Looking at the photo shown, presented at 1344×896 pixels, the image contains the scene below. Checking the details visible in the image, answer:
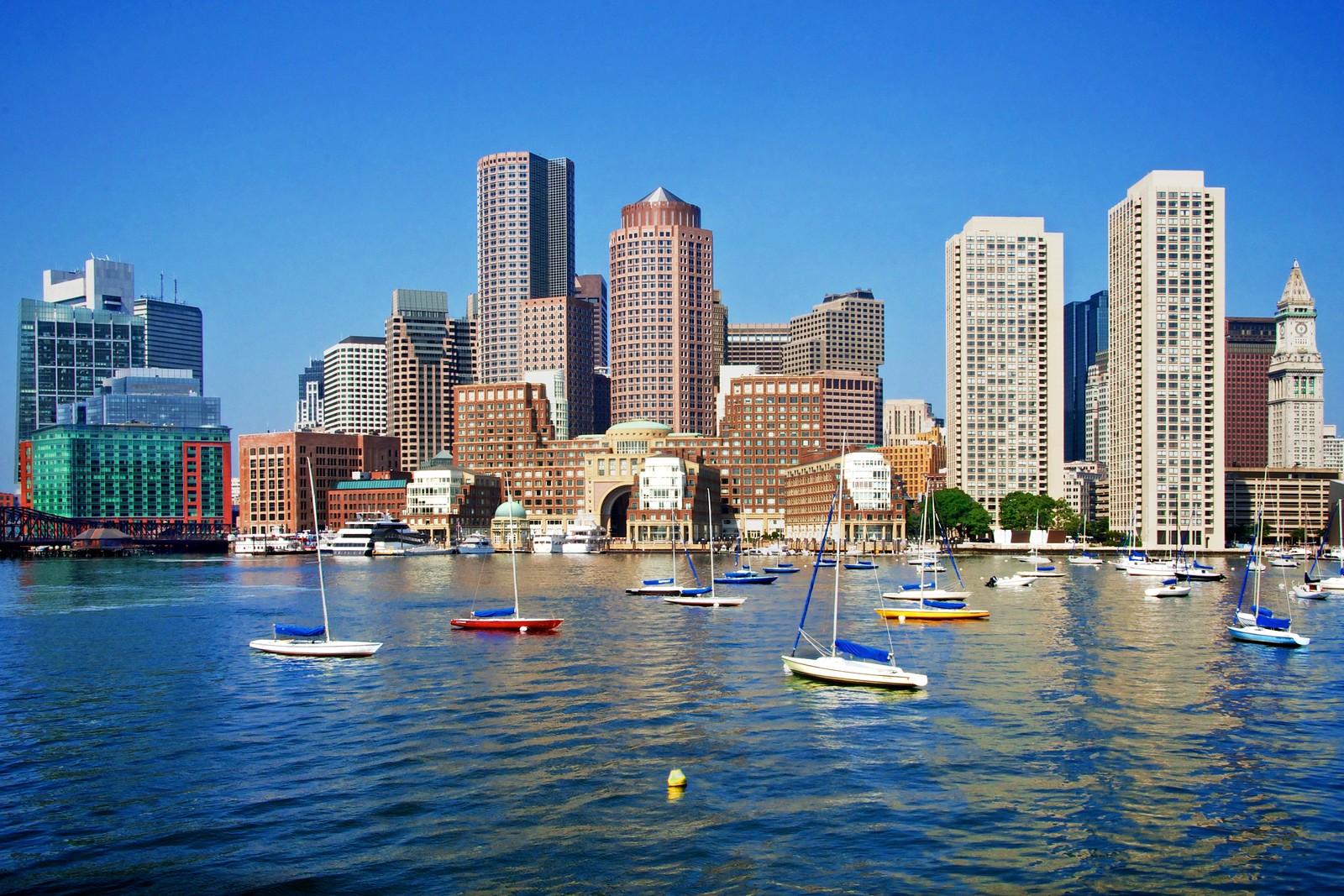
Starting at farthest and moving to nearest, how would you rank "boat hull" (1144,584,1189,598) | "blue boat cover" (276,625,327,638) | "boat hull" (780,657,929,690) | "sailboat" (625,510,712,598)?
"boat hull" (1144,584,1189,598) < "sailboat" (625,510,712,598) < "blue boat cover" (276,625,327,638) < "boat hull" (780,657,929,690)

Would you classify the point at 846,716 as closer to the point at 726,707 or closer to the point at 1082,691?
the point at 726,707

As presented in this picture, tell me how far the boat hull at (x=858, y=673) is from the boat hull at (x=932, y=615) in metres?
36.6

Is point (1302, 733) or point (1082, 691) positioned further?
point (1082, 691)

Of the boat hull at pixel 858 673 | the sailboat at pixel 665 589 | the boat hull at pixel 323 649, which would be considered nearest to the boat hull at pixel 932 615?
the sailboat at pixel 665 589

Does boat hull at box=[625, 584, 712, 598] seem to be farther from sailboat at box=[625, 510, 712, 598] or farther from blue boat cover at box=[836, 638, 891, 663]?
blue boat cover at box=[836, 638, 891, 663]

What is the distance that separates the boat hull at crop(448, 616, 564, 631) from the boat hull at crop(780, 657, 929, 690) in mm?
29070

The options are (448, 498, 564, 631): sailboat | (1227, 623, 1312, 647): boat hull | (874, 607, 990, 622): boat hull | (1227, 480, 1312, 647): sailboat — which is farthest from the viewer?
(874, 607, 990, 622): boat hull

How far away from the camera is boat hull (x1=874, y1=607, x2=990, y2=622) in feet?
330

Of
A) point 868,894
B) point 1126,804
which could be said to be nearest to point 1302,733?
point 1126,804

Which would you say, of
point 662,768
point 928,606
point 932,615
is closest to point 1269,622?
point 932,615

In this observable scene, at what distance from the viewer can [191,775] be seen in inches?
1786

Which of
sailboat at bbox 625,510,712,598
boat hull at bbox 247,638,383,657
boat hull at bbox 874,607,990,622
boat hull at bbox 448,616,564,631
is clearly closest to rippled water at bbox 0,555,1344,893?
boat hull at bbox 247,638,383,657

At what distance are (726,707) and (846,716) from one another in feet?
19.9

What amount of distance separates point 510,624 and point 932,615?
37422 mm
